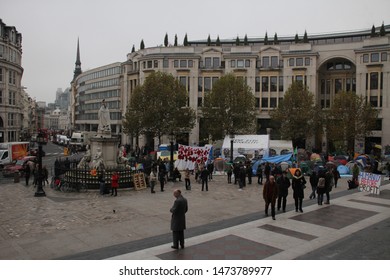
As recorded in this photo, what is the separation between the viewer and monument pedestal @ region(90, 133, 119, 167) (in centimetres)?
2459

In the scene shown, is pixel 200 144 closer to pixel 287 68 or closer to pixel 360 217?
pixel 287 68

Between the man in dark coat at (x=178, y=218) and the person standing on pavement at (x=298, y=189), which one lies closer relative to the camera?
the man in dark coat at (x=178, y=218)

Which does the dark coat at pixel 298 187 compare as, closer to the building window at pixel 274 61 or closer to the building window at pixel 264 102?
the building window at pixel 264 102

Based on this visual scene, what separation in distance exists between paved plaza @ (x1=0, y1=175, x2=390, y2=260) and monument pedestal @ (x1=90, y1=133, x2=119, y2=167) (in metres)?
4.66

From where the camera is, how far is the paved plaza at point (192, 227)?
1038 centimetres

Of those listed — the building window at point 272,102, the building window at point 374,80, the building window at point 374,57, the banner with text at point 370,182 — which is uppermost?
the building window at point 374,57

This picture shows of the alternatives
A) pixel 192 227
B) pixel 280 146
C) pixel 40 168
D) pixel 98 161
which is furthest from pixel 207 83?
pixel 192 227

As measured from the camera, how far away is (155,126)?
1890 inches

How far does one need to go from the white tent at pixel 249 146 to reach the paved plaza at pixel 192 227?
13999 mm

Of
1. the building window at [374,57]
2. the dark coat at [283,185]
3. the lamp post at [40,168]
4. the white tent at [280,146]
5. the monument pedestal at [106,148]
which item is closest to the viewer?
the dark coat at [283,185]

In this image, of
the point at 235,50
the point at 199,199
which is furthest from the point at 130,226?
the point at 235,50

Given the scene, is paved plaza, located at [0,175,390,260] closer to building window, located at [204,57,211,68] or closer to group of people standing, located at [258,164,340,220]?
group of people standing, located at [258,164,340,220]

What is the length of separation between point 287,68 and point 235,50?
983cm

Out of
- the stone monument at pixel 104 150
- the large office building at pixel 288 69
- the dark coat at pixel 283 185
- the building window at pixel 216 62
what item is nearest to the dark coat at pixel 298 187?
the dark coat at pixel 283 185
